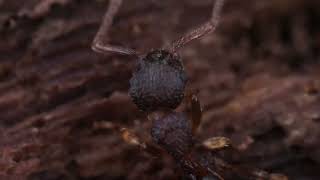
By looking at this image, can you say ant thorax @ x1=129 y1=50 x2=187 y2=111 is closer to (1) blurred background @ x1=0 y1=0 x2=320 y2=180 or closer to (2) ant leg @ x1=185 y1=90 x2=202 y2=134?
(2) ant leg @ x1=185 y1=90 x2=202 y2=134

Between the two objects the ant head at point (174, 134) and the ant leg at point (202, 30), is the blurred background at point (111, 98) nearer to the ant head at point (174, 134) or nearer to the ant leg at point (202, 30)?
the ant head at point (174, 134)

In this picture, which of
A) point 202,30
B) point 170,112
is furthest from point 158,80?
point 202,30

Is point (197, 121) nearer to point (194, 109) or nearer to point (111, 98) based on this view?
point (194, 109)

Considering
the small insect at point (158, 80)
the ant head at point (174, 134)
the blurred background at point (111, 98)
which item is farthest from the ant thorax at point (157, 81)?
the blurred background at point (111, 98)

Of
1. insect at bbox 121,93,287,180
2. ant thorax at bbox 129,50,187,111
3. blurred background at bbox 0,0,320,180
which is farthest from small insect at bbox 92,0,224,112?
blurred background at bbox 0,0,320,180

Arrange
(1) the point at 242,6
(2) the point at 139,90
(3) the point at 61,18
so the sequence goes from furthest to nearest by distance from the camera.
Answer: (1) the point at 242,6 < (3) the point at 61,18 < (2) the point at 139,90

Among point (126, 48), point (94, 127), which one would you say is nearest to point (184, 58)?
point (126, 48)

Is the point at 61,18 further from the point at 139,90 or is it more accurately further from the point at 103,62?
the point at 139,90
